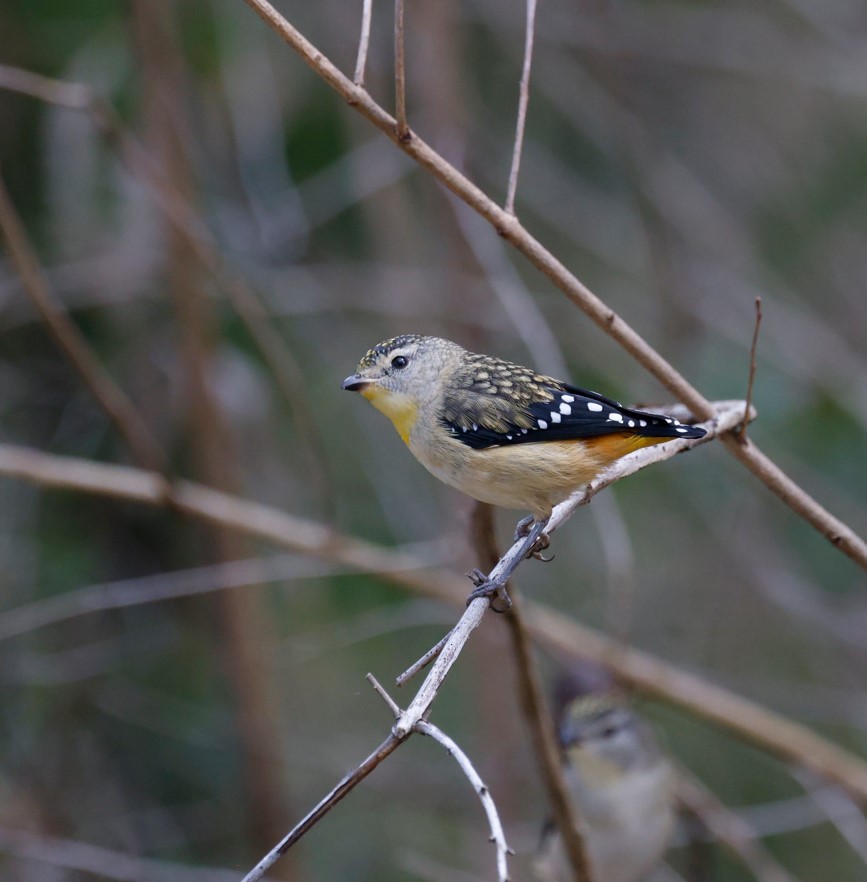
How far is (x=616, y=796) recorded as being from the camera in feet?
16.2

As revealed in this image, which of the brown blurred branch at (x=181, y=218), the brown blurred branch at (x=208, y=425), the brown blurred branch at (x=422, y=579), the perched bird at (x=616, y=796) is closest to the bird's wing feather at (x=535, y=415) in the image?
the brown blurred branch at (x=181, y=218)

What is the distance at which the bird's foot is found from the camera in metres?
2.62

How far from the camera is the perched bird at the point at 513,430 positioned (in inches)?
121

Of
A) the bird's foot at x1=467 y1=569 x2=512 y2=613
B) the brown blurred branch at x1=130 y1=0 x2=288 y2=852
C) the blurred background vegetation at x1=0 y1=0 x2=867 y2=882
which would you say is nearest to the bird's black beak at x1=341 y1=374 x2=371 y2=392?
the blurred background vegetation at x1=0 y1=0 x2=867 y2=882

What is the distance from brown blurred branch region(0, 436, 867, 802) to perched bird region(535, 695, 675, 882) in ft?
0.97

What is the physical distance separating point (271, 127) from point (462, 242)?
118 centimetres

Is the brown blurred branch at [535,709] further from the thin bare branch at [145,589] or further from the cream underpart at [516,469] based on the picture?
the thin bare branch at [145,589]

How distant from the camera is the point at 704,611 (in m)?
7.33

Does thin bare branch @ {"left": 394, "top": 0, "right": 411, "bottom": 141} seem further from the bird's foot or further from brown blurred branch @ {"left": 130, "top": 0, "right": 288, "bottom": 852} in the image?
brown blurred branch @ {"left": 130, "top": 0, "right": 288, "bottom": 852}

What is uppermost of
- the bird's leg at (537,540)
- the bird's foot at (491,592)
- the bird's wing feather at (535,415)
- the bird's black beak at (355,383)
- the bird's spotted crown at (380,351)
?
the bird's spotted crown at (380,351)

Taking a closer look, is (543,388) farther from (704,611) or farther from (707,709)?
(704,611)

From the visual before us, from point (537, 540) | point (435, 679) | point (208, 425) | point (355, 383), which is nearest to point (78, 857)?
point (208, 425)

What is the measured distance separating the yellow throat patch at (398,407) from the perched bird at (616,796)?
7.55 ft

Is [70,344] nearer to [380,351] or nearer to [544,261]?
[380,351]
